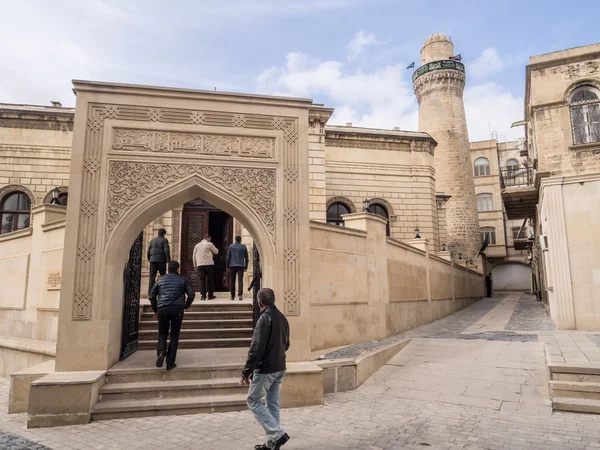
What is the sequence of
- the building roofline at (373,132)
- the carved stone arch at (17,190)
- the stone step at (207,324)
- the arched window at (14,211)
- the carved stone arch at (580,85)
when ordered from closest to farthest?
the stone step at (207,324)
the carved stone arch at (580,85)
the carved stone arch at (17,190)
the arched window at (14,211)
the building roofline at (373,132)

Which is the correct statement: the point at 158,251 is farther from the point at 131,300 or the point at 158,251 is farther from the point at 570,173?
the point at 570,173

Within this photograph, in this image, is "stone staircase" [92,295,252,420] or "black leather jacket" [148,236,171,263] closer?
"stone staircase" [92,295,252,420]

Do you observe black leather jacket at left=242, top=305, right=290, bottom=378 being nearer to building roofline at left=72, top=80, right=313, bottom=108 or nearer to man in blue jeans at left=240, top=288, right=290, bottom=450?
man in blue jeans at left=240, top=288, right=290, bottom=450

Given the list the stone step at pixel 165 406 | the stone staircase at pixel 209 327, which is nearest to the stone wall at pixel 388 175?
the stone staircase at pixel 209 327

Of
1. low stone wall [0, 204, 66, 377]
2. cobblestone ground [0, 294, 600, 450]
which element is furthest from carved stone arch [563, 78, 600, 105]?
low stone wall [0, 204, 66, 377]

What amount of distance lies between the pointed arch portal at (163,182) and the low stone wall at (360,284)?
1.19 m

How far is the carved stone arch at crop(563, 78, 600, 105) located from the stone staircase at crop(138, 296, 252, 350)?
928 centimetres

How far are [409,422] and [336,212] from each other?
45.1 ft

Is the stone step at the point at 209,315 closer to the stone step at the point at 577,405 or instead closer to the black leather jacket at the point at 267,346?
the black leather jacket at the point at 267,346

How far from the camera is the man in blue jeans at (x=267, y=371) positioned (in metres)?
3.92

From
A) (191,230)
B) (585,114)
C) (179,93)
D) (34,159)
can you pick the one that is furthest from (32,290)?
(585,114)

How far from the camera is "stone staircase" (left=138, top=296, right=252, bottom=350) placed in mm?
7527

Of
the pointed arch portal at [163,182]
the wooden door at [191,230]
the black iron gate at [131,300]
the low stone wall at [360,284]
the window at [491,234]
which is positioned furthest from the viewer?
the window at [491,234]

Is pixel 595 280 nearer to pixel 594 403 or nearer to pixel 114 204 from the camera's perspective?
pixel 594 403
